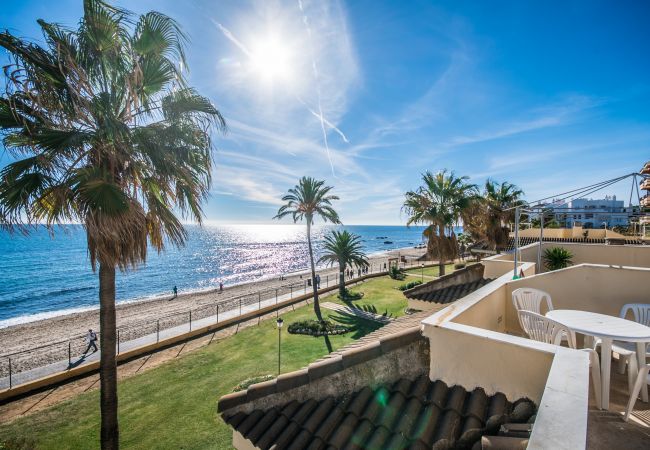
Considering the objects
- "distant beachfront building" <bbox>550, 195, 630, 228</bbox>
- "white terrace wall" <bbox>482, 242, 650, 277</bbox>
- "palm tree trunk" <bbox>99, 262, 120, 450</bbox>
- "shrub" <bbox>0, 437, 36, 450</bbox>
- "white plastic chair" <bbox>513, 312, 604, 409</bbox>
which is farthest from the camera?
"white terrace wall" <bbox>482, 242, 650, 277</bbox>

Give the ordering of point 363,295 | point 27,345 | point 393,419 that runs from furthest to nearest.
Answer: point 363,295 < point 27,345 < point 393,419

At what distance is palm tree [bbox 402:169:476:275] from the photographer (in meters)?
19.2

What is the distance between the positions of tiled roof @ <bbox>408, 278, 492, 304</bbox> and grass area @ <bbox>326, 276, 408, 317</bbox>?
6.39 m

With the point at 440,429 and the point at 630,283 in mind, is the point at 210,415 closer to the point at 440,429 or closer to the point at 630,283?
the point at 440,429

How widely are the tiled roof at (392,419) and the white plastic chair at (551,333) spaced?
50.5 inches

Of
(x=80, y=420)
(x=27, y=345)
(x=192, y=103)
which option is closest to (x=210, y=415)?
(x=80, y=420)

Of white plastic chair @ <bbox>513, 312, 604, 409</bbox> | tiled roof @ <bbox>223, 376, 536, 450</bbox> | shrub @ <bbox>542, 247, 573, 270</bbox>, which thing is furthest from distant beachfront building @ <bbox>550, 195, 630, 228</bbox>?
tiled roof @ <bbox>223, 376, 536, 450</bbox>

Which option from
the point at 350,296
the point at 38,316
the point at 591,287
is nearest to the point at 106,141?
the point at 591,287

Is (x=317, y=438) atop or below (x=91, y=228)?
below

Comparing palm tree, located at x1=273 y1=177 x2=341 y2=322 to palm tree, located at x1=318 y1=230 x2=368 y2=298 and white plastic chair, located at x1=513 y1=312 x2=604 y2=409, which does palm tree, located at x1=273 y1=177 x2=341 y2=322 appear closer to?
palm tree, located at x1=318 y1=230 x2=368 y2=298

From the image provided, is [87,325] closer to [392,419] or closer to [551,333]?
[392,419]

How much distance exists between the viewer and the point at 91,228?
581 cm

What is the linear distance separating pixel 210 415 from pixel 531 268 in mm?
Result: 11437

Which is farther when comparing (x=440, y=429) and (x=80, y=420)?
(x=80, y=420)
